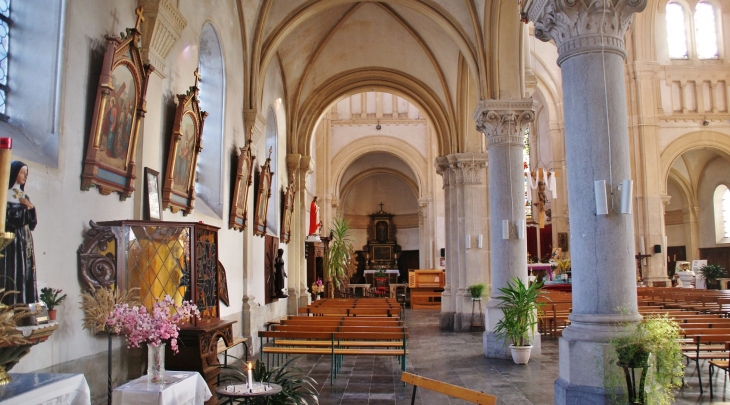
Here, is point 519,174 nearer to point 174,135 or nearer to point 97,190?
point 174,135

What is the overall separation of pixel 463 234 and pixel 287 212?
4736 mm

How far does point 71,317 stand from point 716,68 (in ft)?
84.6

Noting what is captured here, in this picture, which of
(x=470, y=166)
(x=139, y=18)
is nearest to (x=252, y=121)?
(x=139, y=18)

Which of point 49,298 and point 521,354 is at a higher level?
point 49,298

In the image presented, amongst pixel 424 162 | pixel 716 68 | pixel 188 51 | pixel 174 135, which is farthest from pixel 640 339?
pixel 424 162

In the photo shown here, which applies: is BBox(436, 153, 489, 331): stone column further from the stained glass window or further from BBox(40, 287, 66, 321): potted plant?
the stained glass window

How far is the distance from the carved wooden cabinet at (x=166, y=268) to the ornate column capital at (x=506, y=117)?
561cm

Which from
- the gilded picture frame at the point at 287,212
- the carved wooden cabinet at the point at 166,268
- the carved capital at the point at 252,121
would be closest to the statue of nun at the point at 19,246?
the carved wooden cabinet at the point at 166,268

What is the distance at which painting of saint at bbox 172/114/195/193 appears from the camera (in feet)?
23.8

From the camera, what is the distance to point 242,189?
10.3 metres

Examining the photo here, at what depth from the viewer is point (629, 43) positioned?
878 inches

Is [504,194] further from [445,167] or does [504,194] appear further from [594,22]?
[445,167]

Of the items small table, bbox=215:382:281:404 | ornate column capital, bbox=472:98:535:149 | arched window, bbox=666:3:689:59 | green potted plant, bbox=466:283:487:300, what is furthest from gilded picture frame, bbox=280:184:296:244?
arched window, bbox=666:3:689:59

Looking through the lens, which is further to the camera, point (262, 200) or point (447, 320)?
point (447, 320)
